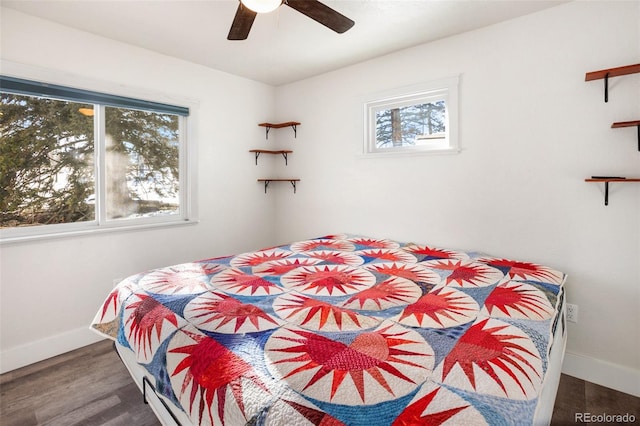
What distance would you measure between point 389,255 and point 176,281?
1.37 metres

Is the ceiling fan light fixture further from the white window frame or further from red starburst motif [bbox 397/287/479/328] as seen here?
the white window frame

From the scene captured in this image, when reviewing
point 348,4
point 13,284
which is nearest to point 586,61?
point 348,4

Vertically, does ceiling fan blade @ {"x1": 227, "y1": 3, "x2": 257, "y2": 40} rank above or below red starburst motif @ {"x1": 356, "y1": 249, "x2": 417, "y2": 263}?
above

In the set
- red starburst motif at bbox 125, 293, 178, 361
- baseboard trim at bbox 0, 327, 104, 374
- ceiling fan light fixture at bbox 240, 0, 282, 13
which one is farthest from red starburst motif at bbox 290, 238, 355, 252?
baseboard trim at bbox 0, 327, 104, 374

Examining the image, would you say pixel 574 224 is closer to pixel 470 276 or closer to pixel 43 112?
pixel 470 276

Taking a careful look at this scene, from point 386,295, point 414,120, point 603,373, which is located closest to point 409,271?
point 386,295

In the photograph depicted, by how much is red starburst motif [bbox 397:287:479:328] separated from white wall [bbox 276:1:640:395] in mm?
1082

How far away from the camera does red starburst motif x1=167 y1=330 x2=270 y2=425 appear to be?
914 millimetres

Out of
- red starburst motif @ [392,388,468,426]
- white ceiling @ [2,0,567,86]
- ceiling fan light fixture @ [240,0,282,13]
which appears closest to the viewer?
red starburst motif @ [392,388,468,426]

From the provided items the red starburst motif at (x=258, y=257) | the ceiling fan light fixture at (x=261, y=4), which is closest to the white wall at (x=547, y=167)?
the red starburst motif at (x=258, y=257)

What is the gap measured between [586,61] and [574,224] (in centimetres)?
98

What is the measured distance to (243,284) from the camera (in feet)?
5.53
